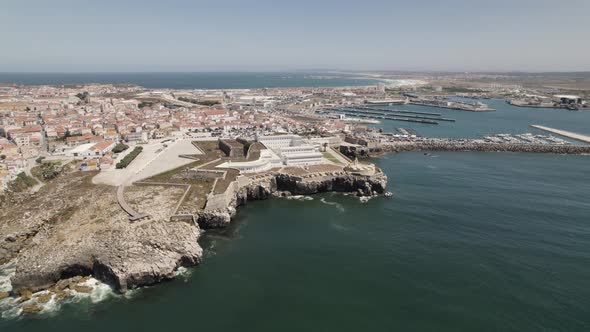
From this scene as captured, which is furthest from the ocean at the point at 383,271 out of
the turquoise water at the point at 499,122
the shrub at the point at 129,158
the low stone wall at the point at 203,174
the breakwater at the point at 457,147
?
the turquoise water at the point at 499,122

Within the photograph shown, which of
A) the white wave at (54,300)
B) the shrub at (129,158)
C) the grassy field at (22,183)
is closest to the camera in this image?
the white wave at (54,300)

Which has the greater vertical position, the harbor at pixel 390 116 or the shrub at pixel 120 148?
the harbor at pixel 390 116

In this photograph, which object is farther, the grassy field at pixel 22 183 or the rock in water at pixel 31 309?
the grassy field at pixel 22 183

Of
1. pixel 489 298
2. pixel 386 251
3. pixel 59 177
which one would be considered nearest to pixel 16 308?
pixel 59 177

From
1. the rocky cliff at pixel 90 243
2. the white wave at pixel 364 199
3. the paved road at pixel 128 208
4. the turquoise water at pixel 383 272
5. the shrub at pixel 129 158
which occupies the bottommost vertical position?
the turquoise water at pixel 383 272

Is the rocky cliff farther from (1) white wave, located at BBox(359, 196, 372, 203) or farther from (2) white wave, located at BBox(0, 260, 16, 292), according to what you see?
(1) white wave, located at BBox(359, 196, 372, 203)

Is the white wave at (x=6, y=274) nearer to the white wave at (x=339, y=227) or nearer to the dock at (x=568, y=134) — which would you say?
the white wave at (x=339, y=227)

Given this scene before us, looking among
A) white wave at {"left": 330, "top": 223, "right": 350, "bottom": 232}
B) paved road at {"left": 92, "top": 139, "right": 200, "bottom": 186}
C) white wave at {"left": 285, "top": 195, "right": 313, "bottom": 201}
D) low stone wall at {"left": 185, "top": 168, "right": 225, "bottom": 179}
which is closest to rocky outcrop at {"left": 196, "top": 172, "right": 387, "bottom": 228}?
white wave at {"left": 285, "top": 195, "right": 313, "bottom": 201}
